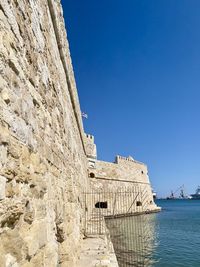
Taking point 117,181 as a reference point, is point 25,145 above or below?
below

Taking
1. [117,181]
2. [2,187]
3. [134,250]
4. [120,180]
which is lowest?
[134,250]

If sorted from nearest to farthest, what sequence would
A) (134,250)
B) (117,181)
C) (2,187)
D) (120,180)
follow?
1. (2,187)
2. (134,250)
3. (117,181)
4. (120,180)

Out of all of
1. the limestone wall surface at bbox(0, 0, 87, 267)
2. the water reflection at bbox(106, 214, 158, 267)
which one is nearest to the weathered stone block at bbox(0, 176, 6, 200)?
the limestone wall surface at bbox(0, 0, 87, 267)

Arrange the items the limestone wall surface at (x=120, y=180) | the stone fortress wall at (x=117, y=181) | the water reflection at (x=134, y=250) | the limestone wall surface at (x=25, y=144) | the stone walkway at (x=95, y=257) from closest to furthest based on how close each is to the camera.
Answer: the limestone wall surface at (x=25, y=144) → the stone walkway at (x=95, y=257) → the water reflection at (x=134, y=250) → the stone fortress wall at (x=117, y=181) → the limestone wall surface at (x=120, y=180)

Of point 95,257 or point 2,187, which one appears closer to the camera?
point 2,187

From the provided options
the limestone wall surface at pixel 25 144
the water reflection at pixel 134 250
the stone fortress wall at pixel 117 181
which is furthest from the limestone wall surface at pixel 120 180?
the limestone wall surface at pixel 25 144

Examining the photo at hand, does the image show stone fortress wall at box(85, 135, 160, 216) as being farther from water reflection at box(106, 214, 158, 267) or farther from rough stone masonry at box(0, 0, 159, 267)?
rough stone masonry at box(0, 0, 159, 267)

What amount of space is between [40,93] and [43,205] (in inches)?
37.3

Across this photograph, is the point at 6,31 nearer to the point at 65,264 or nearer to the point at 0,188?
the point at 0,188

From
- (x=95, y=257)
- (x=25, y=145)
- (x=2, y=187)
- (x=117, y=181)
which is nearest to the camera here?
(x=2, y=187)

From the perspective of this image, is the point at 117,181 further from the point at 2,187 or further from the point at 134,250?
the point at 2,187

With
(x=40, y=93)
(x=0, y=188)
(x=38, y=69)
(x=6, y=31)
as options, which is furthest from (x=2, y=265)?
(x=38, y=69)

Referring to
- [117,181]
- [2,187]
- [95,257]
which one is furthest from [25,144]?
[117,181]

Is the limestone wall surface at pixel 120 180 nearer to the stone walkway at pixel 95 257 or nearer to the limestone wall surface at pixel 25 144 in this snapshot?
the stone walkway at pixel 95 257
